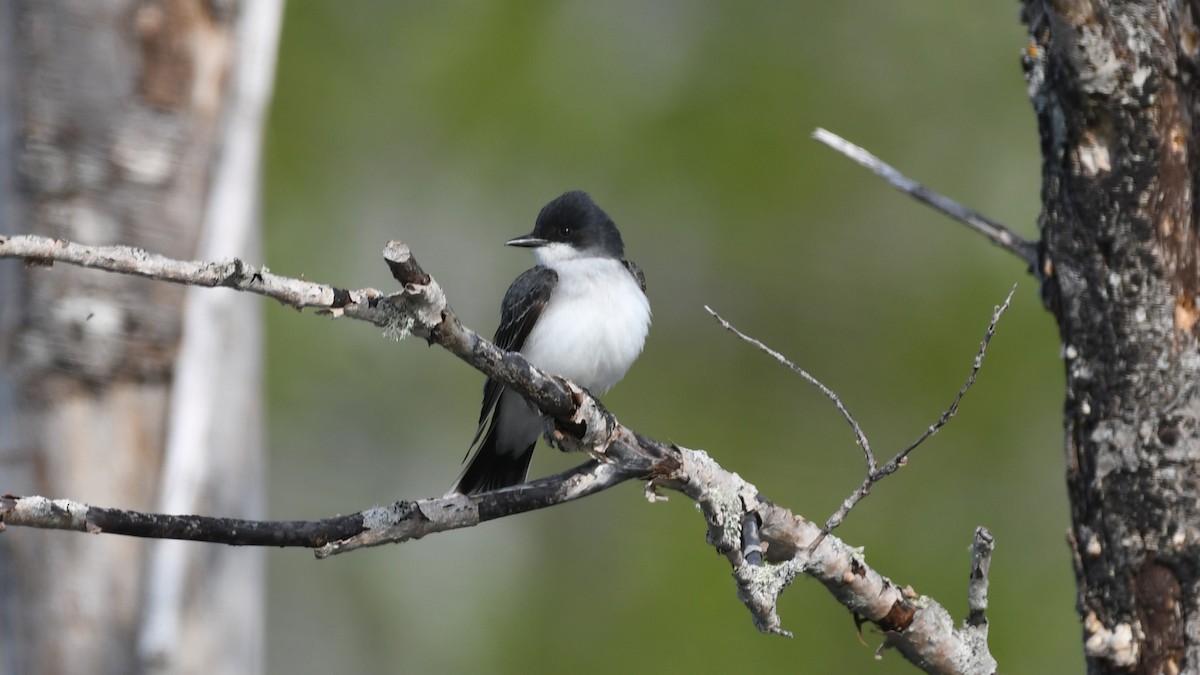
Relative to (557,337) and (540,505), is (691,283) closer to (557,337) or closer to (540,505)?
(557,337)

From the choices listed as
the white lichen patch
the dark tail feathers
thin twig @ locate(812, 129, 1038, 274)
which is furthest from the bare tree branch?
the dark tail feathers

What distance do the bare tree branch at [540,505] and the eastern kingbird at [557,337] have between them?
160 centimetres

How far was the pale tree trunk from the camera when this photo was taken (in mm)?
3705

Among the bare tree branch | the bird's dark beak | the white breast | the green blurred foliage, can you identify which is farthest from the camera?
the green blurred foliage

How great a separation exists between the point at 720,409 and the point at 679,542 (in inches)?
52.8

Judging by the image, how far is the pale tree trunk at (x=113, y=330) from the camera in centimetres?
371

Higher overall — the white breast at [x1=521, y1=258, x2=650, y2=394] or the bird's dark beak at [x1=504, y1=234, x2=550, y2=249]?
the bird's dark beak at [x1=504, y1=234, x2=550, y2=249]

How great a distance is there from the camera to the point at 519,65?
11.1 metres

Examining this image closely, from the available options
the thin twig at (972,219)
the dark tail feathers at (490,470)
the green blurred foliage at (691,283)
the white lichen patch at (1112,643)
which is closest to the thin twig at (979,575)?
the white lichen patch at (1112,643)

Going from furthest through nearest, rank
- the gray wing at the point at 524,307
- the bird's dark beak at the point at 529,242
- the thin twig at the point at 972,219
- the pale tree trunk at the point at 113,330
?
the bird's dark beak at the point at 529,242
the gray wing at the point at 524,307
the pale tree trunk at the point at 113,330
the thin twig at the point at 972,219

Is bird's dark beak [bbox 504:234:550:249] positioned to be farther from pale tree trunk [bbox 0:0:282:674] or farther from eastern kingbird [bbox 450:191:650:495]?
pale tree trunk [bbox 0:0:282:674]

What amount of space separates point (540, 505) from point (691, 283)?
8.38 meters

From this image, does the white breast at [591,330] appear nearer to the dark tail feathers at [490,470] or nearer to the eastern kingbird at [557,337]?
the eastern kingbird at [557,337]

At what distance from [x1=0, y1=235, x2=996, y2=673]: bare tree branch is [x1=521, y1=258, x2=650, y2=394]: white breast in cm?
167
